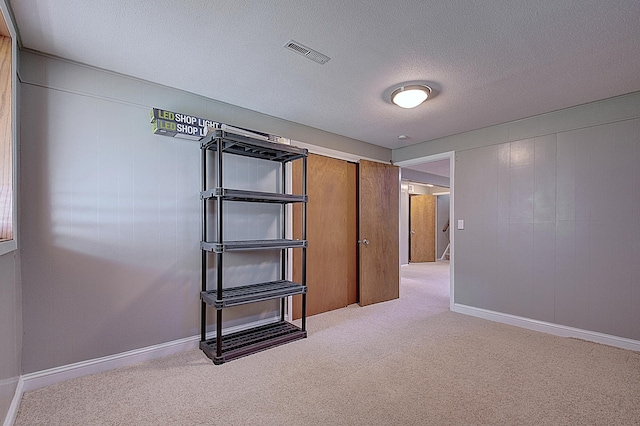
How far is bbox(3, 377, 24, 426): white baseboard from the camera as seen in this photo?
1670mm

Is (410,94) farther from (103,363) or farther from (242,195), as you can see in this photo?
(103,363)

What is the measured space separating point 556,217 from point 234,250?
10.9ft

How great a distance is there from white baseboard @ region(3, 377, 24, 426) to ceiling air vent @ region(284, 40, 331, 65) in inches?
107

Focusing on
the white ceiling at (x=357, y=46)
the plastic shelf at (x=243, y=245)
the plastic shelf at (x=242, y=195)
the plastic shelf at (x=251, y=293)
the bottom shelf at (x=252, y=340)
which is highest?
the white ceiling at (x=357, y=46)

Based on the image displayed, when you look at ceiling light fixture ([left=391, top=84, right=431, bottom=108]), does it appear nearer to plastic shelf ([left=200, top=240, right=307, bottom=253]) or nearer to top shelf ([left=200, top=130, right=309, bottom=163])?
top shelf ([left=200, top=130, right=309, bottom=163])

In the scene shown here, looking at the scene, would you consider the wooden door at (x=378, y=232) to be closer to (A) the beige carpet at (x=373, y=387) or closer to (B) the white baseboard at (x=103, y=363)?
(A) the beige carpet at (x=373, y=387)

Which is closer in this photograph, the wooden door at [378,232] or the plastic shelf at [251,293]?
the plastic shelf at [251,293]

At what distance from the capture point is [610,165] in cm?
287

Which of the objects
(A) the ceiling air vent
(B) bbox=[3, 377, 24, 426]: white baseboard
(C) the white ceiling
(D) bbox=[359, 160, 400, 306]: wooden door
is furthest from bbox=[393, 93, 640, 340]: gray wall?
(B) bbox=[3, 377, 24, 426]: white baseboard

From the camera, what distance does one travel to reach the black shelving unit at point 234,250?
8.33ft

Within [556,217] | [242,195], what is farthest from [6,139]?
[556,217]

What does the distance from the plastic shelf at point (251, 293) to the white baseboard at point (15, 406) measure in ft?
4.04

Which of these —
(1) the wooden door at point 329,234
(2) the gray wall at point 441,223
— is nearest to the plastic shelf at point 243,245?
(1) the wooden door at point 329,234

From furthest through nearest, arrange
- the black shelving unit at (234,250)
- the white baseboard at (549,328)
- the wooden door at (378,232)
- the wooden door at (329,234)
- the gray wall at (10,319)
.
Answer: the wooden door at (378,232) < the wooden door at (329,234) < the white baseboard at (549,328) < the black shelving unit at (234,250) < the gray wall at (10,319)
